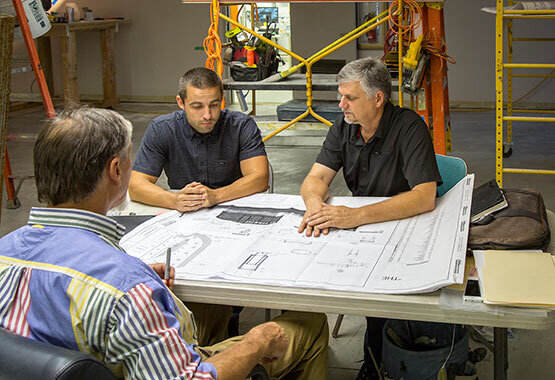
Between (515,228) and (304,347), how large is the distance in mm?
750

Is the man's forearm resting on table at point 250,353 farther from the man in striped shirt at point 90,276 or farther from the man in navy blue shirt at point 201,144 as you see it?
the man in navy blue shirt at point 201,144

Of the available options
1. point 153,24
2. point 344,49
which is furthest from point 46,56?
point 344,49

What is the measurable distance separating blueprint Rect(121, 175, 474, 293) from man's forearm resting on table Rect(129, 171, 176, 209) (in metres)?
0.14

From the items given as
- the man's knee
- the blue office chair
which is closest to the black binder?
the blue office chair

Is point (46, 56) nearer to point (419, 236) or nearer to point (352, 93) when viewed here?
point (352, 93)

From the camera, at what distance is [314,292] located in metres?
1.72

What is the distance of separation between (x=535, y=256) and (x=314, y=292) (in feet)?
2.12

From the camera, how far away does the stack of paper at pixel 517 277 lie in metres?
1.57

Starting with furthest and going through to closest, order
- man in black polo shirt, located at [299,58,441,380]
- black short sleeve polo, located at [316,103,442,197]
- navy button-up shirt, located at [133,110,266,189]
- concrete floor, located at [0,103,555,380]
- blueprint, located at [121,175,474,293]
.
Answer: navy button-up shirt, located at [133,110,266,189]
concrete floor, located at [0,103,555,380]
black short sleeve polo, located at [316,103,442,197]
man in black polo shirt, located at [299,58,441,380]
blueprint, located at [121,175,474,293]

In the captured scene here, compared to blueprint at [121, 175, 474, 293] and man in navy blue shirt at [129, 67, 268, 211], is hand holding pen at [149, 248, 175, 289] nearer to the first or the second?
blueprint at [121, 175, 474, 293]

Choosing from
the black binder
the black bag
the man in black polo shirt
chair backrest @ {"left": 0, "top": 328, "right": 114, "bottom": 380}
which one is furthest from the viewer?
the man in black polo shirt

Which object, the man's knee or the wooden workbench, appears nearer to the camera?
the man's knee

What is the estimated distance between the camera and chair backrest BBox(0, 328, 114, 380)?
3.68 feet

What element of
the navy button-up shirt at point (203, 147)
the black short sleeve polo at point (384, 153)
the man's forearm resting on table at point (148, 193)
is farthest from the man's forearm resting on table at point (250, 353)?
the navy button-up shirt at point (203, 147)
